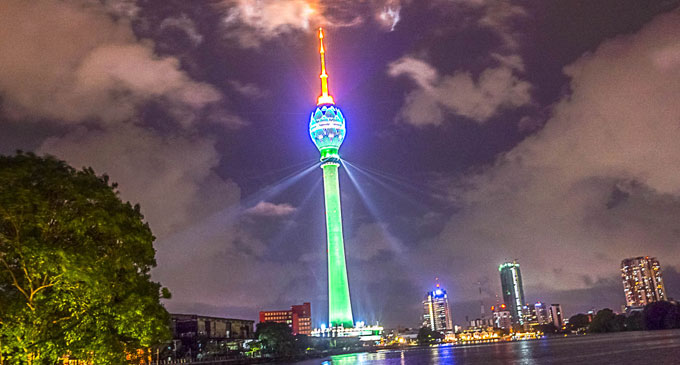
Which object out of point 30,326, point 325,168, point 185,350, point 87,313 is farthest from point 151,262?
point 325,168

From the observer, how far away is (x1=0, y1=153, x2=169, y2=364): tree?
67.3ft

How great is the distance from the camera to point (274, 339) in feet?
408

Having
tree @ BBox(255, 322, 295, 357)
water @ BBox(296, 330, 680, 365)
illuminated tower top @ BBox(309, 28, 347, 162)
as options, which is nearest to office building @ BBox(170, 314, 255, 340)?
tree @ BBox(255, 322, 295, 357)

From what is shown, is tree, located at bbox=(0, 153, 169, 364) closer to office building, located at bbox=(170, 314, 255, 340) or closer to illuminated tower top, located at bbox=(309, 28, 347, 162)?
office building, located at bbox=(170, 314, 255, 340)

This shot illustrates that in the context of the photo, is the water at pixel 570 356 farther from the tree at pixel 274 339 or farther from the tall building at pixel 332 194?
the tall building at pixel 332 194

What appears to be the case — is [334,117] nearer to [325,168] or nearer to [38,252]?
[325,168]

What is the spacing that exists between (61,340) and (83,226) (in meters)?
4.59

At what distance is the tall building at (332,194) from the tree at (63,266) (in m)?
143

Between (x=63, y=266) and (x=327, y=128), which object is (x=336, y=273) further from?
(x=63, y=266)

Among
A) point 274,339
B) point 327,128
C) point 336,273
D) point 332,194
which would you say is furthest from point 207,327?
point 327,128

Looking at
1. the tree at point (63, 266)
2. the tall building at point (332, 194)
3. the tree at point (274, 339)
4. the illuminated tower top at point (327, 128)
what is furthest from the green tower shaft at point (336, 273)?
the tree at point (63, 266)

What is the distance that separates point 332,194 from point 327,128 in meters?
24.0

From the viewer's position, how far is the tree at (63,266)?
67.3ft

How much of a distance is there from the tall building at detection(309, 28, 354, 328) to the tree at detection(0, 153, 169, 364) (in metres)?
143
